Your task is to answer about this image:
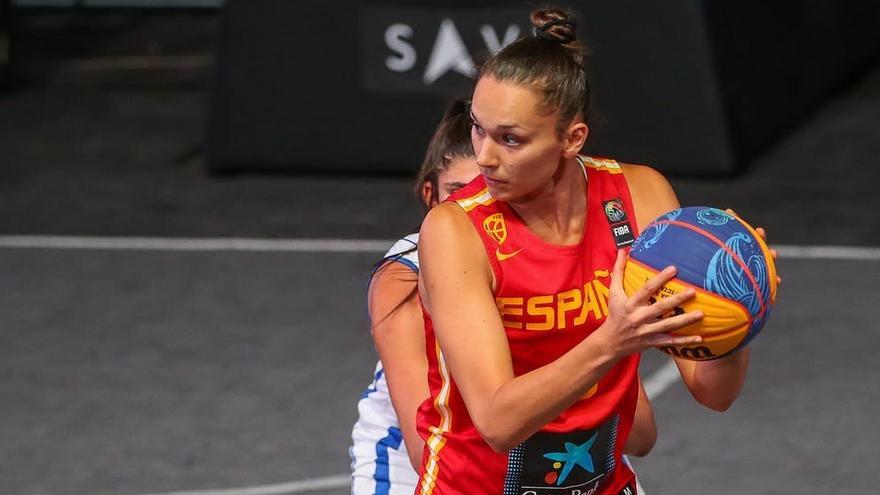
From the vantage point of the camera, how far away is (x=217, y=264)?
7934 millimetres

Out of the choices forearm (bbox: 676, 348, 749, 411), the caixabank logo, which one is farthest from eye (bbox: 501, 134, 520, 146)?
the caixabank logo

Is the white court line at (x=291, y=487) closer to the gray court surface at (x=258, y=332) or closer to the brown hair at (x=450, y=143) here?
the gray court surface at (x=258, y=332)

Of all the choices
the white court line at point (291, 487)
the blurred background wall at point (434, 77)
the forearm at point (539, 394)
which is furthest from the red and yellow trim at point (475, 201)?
the blurred background wall at point (434, 77)

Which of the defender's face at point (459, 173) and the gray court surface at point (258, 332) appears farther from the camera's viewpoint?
the gray court surface at point (258, 332)

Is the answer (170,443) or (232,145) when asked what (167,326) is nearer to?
(170,443)

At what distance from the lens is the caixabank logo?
862 centimetres

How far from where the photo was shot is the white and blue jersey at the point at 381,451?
3670mm

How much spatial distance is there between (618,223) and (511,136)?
1.09ft

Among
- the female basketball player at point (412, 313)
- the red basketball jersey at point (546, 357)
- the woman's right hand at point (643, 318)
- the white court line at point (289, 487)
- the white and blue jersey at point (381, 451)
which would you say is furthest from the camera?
the white court line at point (289, 487)

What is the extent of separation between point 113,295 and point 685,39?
11.0 feet

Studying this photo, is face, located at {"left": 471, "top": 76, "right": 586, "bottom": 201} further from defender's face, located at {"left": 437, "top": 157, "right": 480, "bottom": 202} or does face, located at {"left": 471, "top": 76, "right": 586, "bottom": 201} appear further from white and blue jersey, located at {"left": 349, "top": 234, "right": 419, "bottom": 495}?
white and blue jersey, located at {"left": 349, "top": 234, "right": 419, "bottom": 495}

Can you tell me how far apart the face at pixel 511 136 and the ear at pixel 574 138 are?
0.06ft

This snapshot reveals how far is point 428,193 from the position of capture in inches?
141

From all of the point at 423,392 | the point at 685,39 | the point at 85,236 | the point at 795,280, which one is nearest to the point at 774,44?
the point at 685,39
